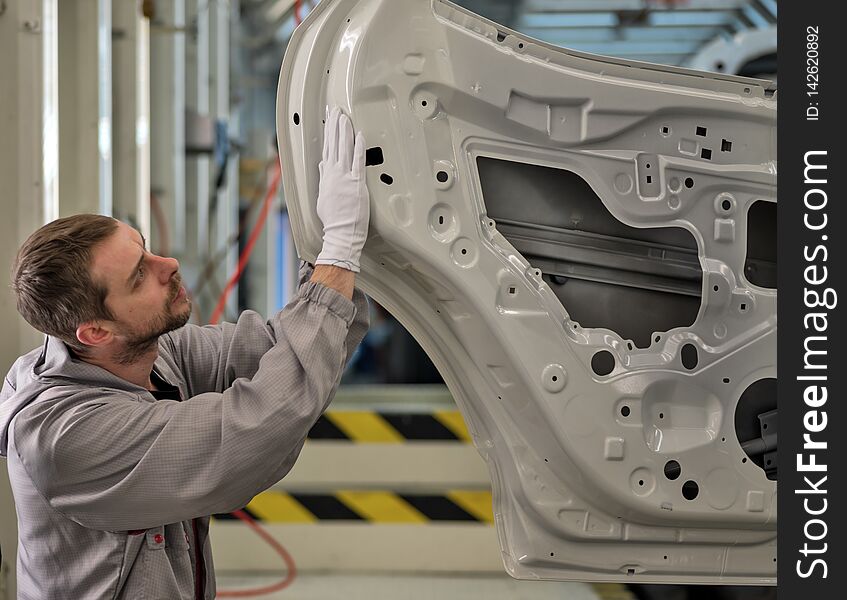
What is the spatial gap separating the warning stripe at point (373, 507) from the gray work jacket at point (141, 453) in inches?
72.6

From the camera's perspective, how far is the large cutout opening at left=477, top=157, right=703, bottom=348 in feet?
6.07

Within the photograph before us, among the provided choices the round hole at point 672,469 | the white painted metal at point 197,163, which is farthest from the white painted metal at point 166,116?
the round hole at point 672,469

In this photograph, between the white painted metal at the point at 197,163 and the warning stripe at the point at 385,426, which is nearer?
the warning stripe at the point at 385,426

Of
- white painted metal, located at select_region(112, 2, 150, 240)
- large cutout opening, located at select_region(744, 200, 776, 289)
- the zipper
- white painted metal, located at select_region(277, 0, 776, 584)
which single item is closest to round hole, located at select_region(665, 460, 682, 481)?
white painted metal, located at select_region(277, 0, 776, 584)

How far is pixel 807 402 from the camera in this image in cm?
167

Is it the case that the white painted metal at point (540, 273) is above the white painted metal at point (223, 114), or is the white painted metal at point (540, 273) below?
below

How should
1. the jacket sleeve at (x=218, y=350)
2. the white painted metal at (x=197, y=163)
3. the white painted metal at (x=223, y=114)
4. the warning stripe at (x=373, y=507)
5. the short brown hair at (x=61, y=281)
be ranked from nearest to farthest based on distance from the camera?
the short brown hair at (x=61, y=281), the jacket sleeve at (x=218, y=350), the warning stripe at (x=373, y=507), the white painted metal at (x=197, y=163), the white painted metal at (x=223, y=114)

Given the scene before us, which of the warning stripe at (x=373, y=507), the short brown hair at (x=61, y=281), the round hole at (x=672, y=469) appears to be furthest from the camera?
the warning stripe at (x=373, y=507)

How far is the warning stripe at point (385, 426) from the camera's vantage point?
372 cm

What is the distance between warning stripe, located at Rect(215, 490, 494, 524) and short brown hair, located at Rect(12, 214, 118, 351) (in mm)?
2044

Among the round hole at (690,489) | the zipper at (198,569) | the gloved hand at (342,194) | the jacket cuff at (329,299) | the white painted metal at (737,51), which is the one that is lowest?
the zipper at (198,569)

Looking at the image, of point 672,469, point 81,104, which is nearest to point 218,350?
point 672,469

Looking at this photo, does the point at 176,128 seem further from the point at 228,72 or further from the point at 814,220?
the point at 814,220

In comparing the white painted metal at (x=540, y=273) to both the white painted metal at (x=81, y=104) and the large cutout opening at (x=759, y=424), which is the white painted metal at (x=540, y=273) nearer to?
the large cutout opening at (x=759, y=424)
